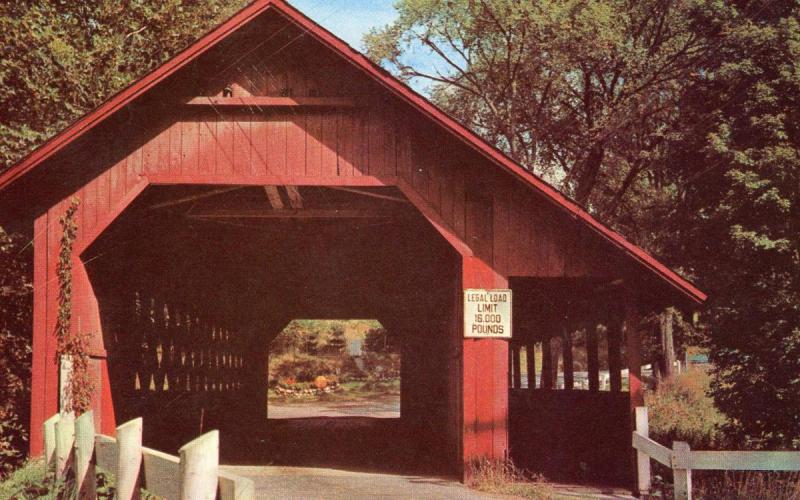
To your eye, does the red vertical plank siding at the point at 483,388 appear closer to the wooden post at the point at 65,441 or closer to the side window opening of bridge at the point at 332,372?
the wooden post at the point at 65,441

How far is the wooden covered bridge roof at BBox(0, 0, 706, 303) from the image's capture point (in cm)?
1264

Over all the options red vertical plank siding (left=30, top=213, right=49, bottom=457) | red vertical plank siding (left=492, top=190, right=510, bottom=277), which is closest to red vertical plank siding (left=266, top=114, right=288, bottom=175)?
red vertical plank siding (left=492, top=190, right=510, bottom=277)

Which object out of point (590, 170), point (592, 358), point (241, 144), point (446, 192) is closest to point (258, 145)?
point (241, 144)

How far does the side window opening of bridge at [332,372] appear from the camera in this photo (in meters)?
42.1

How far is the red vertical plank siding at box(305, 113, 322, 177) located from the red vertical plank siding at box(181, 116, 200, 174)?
1522 millimetres

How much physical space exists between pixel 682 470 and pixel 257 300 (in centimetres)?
1722

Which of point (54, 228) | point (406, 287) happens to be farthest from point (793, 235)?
point (54, 228)

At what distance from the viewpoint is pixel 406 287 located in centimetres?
2264

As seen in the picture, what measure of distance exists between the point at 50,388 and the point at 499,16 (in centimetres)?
2127

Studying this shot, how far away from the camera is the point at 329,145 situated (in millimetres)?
13383

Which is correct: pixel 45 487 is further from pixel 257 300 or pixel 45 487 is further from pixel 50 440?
pixel 257 300

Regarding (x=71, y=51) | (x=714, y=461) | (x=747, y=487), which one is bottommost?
(x=747, y=487)

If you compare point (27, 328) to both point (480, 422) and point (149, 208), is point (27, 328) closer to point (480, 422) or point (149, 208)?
point (149, 208)

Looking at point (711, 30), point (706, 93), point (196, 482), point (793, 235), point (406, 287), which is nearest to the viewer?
point (196, 482)
